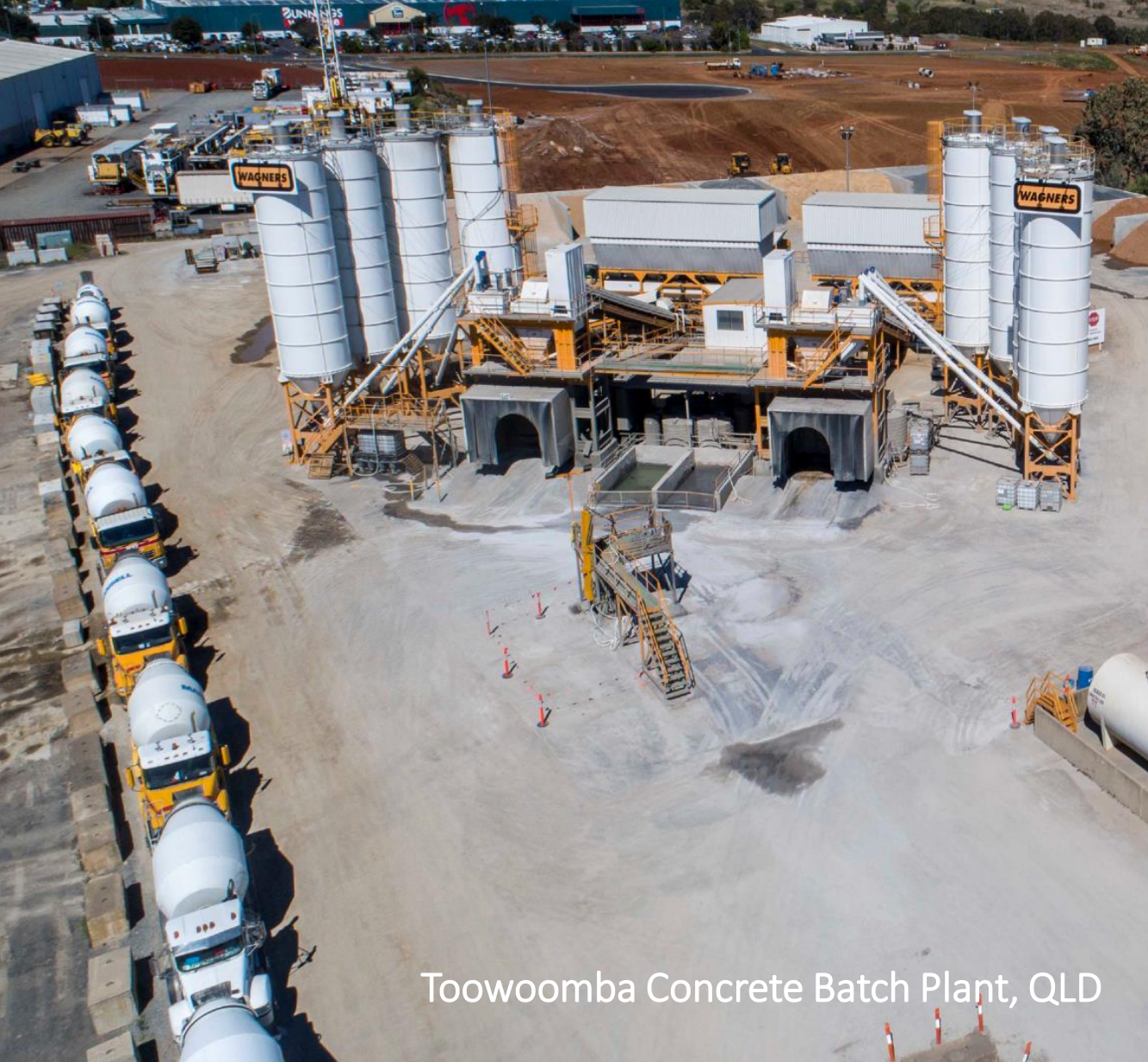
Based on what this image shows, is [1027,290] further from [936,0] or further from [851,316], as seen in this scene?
[936,0]

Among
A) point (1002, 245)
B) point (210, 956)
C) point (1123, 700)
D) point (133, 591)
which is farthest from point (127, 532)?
point (1002, 245)

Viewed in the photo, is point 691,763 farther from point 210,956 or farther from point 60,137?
point 60,137

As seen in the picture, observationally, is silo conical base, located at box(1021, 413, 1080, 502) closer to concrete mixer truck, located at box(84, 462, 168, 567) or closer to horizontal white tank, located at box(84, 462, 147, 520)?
concrete mixer truck, located at box(84, 462, 168, 567)

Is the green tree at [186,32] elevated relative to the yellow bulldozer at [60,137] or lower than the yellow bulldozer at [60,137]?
elevated

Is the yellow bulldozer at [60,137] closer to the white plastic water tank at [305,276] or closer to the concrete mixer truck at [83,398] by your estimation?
the concrete mixer truck at [83,398]

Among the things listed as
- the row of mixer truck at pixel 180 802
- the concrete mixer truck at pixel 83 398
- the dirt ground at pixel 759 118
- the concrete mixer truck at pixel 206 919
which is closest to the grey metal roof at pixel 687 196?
the concrete mixer truck at pixel 83 398

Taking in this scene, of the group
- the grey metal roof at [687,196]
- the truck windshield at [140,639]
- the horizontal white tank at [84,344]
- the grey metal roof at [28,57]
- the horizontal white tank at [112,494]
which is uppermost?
the grey metal roof at [28,57]
